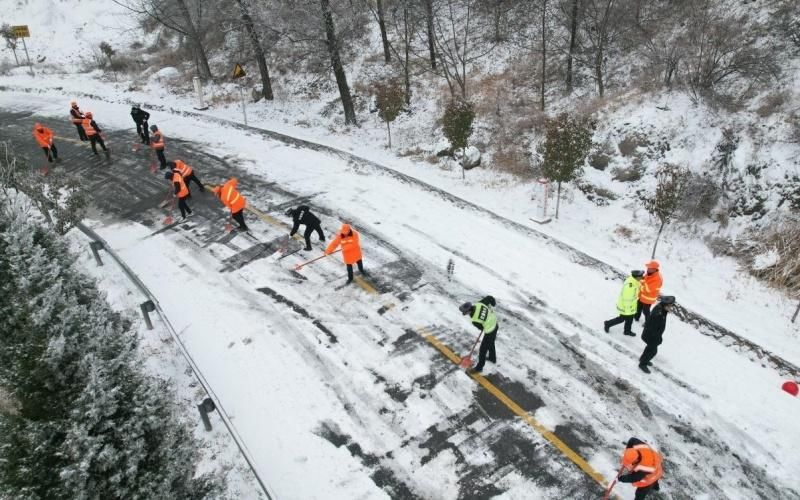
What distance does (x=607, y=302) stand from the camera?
1139cm

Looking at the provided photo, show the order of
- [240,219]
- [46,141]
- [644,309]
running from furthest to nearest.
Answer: [46,141]
[240,219]
[644,309]

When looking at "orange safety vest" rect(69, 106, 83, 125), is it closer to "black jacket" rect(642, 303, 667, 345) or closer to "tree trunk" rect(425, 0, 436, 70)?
"tree trunk" rect(425, 0, 436, 70)

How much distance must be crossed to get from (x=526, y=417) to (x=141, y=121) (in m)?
18.2

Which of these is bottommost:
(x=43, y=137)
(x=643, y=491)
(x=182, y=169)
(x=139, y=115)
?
(x=643, y=491)

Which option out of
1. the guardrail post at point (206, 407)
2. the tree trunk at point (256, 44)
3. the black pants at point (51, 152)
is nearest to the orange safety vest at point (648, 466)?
the guardrail post at point (206, 407)

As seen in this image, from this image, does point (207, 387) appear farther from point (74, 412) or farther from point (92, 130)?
point (92, 130)

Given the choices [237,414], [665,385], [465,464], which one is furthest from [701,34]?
[237,414]

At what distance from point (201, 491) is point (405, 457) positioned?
3.03m

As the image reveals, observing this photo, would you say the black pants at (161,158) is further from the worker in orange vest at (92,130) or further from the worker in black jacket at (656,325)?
the worker in black jacket at (656,325)

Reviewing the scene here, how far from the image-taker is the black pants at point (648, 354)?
9203mm

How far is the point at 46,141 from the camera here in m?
18.5

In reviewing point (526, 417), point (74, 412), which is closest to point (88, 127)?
point (74, 412)

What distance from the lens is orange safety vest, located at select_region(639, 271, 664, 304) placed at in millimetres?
9980

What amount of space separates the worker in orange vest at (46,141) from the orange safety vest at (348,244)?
539 inches
